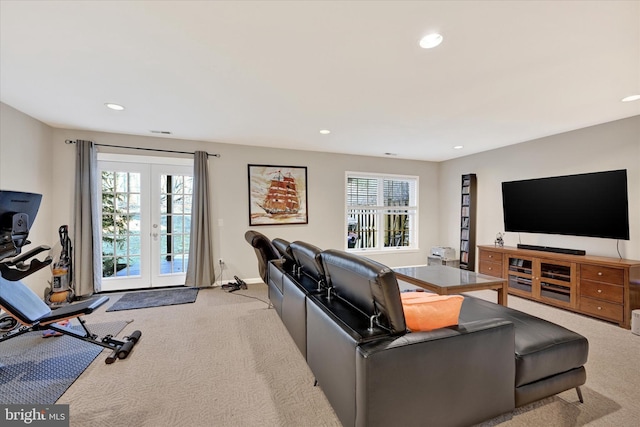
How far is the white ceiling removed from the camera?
166cm

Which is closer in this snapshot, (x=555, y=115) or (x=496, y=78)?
(x=496, y=78)

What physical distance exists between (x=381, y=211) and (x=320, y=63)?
4256mm

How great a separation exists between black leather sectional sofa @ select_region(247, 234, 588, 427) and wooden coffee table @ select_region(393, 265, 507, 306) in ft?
2.62

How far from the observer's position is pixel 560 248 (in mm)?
3979

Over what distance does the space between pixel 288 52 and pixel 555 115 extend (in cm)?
330

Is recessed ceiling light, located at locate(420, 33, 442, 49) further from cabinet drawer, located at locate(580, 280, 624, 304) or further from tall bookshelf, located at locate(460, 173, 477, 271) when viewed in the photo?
tall bookshelf, located at locate(460, 173, 477, 271)

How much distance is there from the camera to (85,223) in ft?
12.9

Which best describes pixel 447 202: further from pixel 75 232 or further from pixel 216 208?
pixel 75 232

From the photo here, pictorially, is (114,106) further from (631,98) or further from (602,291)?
(602,291)

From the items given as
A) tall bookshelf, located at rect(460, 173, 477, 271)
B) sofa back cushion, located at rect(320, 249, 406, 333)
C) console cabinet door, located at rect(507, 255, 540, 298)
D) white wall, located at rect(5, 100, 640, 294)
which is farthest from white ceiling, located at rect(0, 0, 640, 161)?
console cabinet door, located at rect(507, 255, 540, 298)

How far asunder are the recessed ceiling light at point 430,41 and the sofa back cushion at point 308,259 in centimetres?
164

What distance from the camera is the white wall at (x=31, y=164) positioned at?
3.10 m

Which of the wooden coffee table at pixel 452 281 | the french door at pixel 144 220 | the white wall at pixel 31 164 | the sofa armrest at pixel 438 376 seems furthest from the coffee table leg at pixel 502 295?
the white wall at pixel 31 164

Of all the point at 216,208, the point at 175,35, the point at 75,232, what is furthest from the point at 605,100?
the point at 75,232
